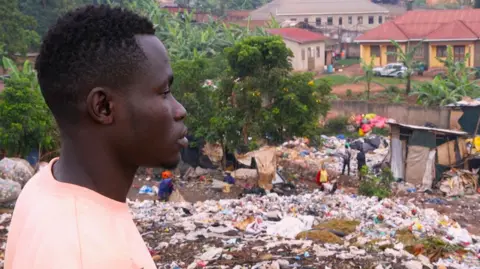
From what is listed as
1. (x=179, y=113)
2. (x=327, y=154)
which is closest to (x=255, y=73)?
(x=327, y=154)

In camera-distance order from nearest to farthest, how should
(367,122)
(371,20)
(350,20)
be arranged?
(367,122) → (350,20) → (371,20)

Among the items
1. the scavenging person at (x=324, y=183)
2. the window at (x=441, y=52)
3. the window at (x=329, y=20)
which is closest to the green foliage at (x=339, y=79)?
the window at (x=441, y=52)

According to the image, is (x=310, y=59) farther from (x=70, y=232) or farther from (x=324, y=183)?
(x=70, y=232)

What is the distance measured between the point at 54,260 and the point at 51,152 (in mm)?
13171

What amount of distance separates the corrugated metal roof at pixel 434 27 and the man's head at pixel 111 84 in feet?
105

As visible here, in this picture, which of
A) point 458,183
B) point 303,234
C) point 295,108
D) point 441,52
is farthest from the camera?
point 441,52

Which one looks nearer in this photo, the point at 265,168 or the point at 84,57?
the point at 84,57

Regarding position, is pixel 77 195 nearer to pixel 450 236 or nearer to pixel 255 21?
pixel 450 236

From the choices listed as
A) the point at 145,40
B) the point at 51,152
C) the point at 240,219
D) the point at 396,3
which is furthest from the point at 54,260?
the point at 396,3

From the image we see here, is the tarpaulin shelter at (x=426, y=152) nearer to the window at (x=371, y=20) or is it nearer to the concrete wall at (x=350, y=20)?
the concrete wall at (x=350, y=20)

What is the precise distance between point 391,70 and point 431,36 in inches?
108

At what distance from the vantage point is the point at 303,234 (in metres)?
8.42

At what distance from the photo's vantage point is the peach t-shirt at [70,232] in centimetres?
105

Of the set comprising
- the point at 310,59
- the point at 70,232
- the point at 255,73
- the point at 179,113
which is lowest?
the point at 310,59
